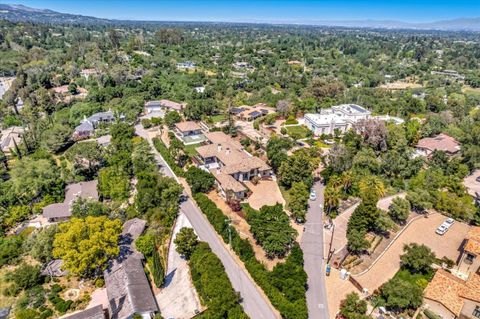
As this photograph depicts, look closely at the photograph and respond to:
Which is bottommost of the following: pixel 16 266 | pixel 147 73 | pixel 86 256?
pixel 16 266

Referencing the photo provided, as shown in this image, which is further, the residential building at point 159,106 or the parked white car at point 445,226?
the residential building at point 159,106

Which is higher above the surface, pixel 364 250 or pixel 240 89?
pixel 240 89

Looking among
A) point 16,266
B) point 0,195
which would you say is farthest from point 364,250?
point 0,195

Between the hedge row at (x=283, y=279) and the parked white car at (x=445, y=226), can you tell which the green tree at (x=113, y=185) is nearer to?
the hedge row at (x=283, y=279)

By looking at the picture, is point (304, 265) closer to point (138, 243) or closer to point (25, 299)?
point (138, 243)

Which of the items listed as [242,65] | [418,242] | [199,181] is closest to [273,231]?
[199,181]

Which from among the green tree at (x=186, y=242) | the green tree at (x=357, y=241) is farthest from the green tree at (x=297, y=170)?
the green tree at (x=186, y=242)
